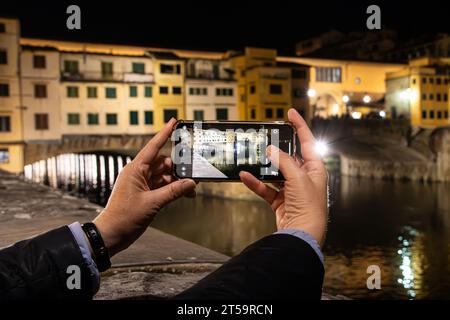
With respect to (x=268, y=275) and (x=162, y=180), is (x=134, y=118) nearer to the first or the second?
(x=162, y=180)

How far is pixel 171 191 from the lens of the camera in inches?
98.5

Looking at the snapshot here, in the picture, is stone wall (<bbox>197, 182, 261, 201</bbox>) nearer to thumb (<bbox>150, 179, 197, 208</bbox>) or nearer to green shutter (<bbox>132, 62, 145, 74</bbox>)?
green shutter (<bbox>132, 62, 145, 74</bbox>)

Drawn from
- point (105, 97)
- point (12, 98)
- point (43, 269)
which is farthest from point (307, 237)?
point (105, 97)

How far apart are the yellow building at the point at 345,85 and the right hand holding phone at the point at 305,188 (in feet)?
162

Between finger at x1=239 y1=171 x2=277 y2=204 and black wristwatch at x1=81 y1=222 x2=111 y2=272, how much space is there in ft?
2.56

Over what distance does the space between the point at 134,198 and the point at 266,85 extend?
44.0m

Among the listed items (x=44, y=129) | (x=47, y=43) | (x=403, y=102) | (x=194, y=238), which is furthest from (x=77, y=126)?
(x=403, y=102)

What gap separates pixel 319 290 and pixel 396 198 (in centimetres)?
3567

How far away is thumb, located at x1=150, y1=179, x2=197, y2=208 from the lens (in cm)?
249

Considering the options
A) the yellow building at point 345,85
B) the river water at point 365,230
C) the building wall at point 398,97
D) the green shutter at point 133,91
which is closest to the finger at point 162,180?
the river water at point 365,230

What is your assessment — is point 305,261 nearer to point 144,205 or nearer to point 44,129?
point 144,205

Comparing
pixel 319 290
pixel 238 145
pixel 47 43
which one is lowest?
pixel 319 290

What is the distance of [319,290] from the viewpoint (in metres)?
1.84

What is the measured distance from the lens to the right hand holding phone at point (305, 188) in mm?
2092
